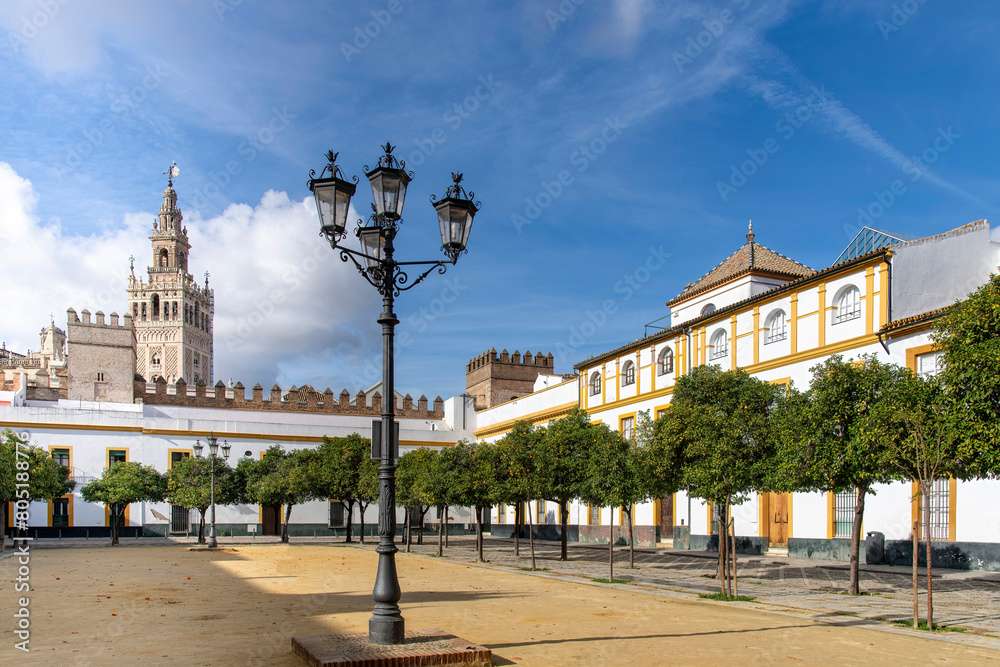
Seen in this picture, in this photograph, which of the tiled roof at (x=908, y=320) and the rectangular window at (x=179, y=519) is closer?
the tiled roof at (x=908, y=320)

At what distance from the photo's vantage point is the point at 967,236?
25344 mm

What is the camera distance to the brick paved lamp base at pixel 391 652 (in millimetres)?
8266

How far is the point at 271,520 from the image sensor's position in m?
49.5

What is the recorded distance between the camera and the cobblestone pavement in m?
13.2

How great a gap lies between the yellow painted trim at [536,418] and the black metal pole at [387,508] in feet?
89.4

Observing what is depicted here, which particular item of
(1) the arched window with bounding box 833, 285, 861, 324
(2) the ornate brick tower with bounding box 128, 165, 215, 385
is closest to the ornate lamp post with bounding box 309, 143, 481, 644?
(1) the arched window with bounding box 833, 285, 861, 324

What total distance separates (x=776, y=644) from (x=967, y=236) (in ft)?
66.4

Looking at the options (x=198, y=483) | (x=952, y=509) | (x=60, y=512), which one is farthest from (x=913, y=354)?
(x=60, y=512)

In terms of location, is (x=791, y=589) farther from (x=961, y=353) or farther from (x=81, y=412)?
(x=81, y=412)

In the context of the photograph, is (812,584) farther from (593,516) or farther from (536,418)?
(536,418)

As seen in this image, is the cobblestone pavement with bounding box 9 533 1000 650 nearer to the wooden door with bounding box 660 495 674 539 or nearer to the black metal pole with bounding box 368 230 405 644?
the wooden door with bounding box 660 495 674 539

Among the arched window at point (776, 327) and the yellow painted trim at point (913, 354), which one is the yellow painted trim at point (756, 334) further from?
the yellow painted trim at point (913, 354)

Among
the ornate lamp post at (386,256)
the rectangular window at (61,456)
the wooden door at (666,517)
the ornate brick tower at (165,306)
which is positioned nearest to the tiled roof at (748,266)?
the wooden door at (666,517)

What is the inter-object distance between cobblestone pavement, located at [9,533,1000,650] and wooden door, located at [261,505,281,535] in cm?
2197
